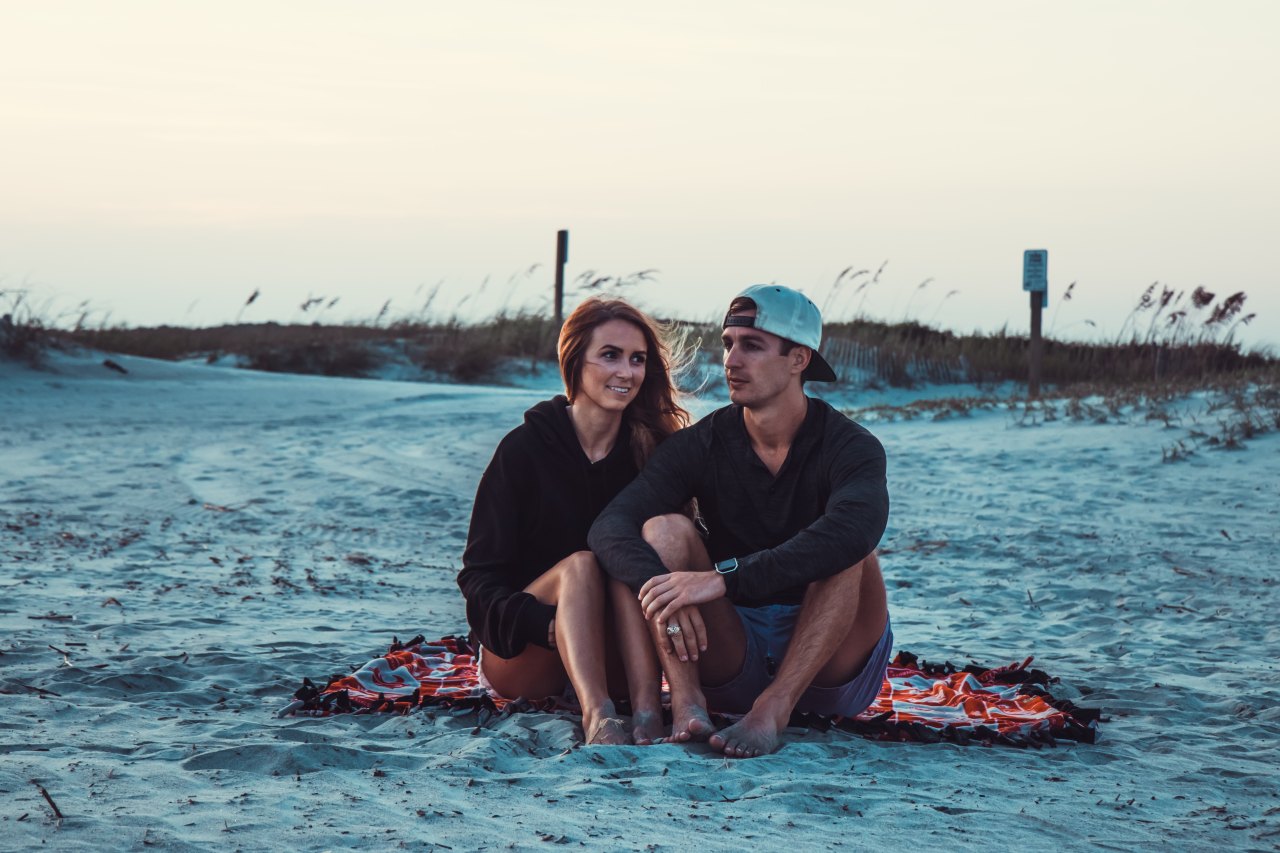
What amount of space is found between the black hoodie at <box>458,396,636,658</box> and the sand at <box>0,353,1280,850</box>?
37cm

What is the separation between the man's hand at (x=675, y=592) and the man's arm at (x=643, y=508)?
6 cm

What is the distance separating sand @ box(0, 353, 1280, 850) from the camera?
325 centimetres

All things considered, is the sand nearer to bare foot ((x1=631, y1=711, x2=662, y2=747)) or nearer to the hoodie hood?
bare foot ((x1=631, y1=711, x2=662, y2=747))

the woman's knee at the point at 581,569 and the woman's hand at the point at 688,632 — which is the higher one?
the woman's knee at the point at 581,569

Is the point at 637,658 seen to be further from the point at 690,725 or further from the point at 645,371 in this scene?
the point at 645,371

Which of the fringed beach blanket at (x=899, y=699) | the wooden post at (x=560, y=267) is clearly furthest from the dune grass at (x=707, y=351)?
the fringed beach blanket at (x=899, y=699)

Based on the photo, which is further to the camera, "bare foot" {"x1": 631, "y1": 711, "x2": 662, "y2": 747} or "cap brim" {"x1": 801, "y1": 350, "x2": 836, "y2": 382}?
"cap brim" {"x1": 801, "y1": 350, "x2": 836, "y2": 382}

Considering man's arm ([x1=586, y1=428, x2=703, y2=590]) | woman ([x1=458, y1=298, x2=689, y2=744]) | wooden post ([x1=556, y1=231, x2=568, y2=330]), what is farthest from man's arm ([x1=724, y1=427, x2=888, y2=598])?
wooden post ([x1=556, y1=231, x2=568, y2=330])

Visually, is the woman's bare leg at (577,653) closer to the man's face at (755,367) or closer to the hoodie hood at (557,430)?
the hoodie hood at (557,430)

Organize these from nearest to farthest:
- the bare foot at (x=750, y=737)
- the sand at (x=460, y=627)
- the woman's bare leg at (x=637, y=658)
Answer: the sand at (x=460, y=627) < the bare foot at (x=750, y=737) < the woman's bare leg at (x=637, y=658)

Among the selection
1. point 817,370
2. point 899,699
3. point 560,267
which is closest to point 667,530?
point 817,370

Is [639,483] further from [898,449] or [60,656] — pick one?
[898,449]

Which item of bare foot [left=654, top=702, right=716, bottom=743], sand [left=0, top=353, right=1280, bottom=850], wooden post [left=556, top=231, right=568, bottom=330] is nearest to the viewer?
sand [left=0, top=353, right=1280, bottom=850]

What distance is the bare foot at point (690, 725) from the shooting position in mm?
3891
